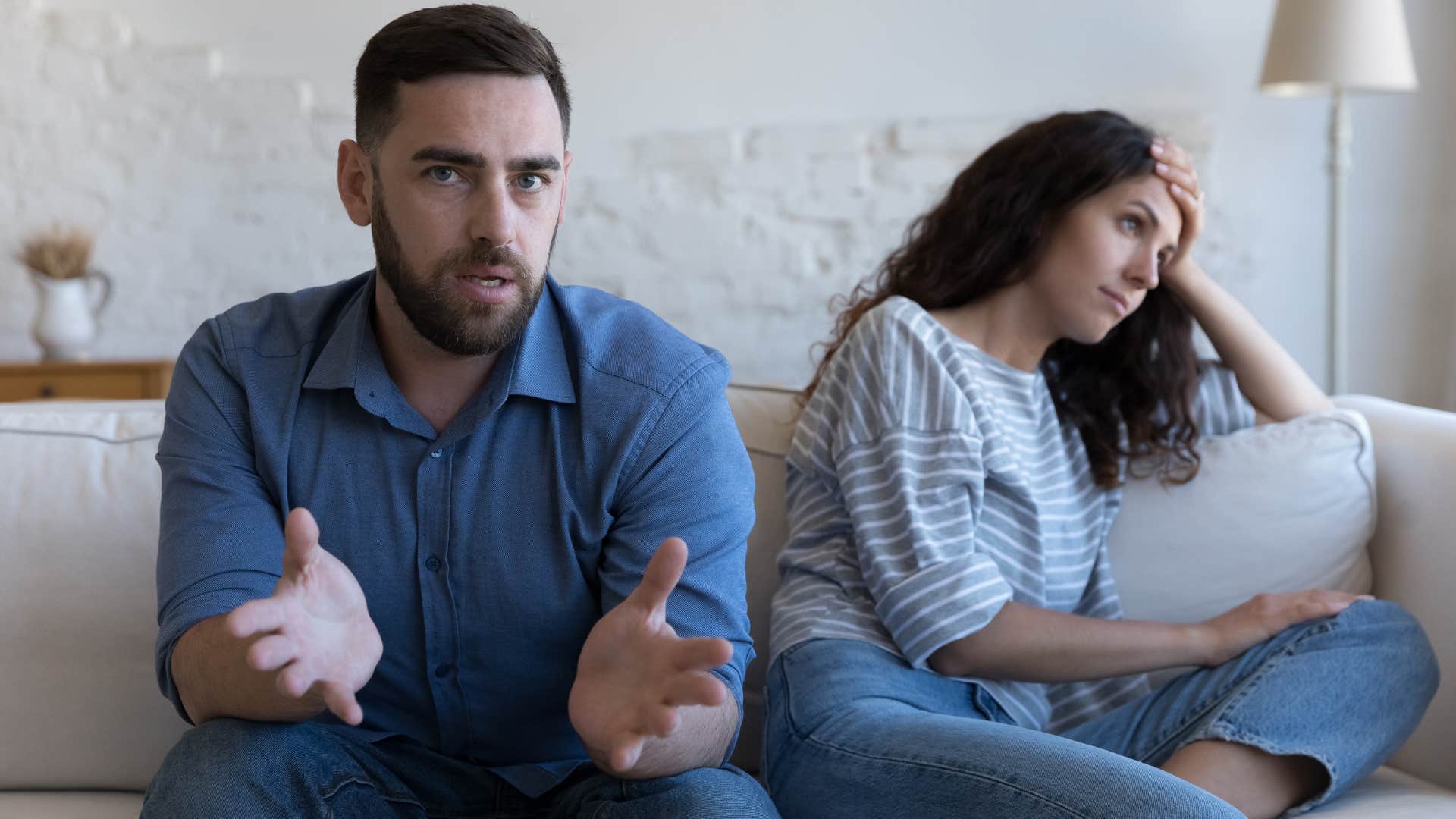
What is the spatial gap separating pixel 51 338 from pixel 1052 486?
8.96 ft

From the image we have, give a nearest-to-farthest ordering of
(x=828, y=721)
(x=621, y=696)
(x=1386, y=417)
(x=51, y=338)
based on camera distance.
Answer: (x=621, y=696)
(x=828, y=721)
(x=1386, y=417)
(x=51, y=338)

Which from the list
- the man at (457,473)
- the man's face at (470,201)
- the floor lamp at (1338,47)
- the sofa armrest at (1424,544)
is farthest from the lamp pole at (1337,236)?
the man's face at (470,201)

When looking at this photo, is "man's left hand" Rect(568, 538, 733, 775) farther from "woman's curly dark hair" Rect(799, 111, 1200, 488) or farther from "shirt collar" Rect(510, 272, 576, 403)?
"woman's curly dark hair" Rect(799, 111, 1200, 488)

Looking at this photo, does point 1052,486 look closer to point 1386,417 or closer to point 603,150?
point 1386,417

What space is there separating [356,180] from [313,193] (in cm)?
230

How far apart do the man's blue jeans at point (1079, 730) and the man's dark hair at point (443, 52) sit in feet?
2.30

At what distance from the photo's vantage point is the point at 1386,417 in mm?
1801

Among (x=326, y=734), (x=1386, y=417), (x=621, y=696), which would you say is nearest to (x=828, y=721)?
(x=621, y=696)

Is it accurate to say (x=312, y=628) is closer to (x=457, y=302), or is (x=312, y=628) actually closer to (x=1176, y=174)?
(x=457, y=302)

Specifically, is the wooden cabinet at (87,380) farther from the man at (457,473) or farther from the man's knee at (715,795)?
the man's knee at (715,795)

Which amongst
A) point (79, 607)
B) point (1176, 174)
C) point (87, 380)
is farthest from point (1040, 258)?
point (87, 380)

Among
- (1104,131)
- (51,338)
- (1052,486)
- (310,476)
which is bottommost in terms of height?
(51,338)

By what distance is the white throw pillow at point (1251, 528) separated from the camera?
1.67 metres

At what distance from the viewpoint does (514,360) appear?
4.20ft
